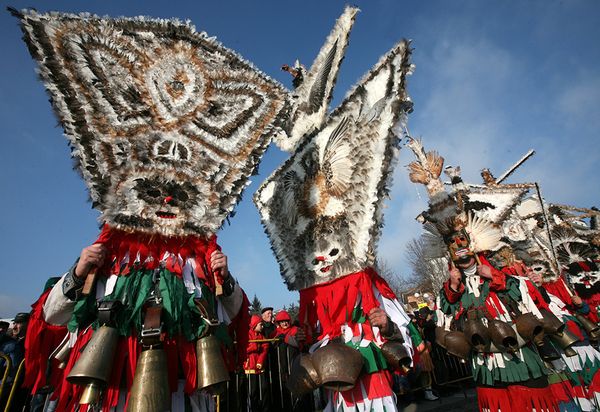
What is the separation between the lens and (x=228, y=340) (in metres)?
2.10

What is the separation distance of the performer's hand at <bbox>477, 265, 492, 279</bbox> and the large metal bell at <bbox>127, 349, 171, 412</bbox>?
3.33 metres

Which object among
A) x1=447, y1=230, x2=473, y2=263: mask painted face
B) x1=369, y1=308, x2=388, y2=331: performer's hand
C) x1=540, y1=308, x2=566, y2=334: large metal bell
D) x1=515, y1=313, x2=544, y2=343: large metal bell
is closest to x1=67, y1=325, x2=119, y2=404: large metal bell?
x1=369, y1=308, x2=388, y2=331: performer's hand

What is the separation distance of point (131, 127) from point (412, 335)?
2848mm

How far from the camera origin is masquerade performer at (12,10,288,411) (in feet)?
5.66

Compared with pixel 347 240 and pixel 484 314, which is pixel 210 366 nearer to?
pixel 347 240

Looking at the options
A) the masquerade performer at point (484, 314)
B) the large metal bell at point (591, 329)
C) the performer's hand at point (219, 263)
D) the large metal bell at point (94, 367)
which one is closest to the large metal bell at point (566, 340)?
the masquerade performer at point (484, 314)

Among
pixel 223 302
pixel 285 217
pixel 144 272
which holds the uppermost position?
pixel 285 217

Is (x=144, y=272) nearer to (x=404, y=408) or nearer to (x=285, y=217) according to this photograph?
(x=285, y=217)

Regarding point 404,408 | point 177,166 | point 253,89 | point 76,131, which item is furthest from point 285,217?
point 404,408

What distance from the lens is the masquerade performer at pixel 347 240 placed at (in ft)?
8.79

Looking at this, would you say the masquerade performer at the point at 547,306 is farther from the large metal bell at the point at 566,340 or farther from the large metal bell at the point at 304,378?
the large metal bell at the point at 304,378

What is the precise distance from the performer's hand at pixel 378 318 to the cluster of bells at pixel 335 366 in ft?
0.49

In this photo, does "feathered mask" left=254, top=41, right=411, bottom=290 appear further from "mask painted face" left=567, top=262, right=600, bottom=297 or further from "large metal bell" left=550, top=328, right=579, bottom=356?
"mask painted face" left=567, top=262, right=600, bottom=297

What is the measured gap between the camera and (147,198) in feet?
6.83
